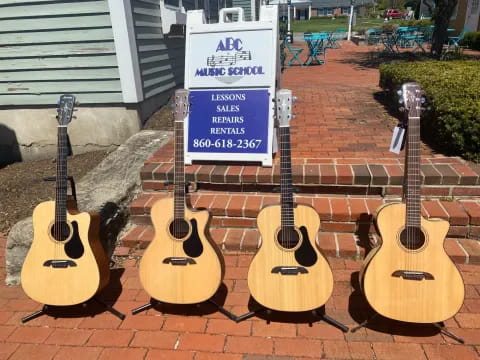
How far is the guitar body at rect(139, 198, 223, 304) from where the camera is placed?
2.52 m

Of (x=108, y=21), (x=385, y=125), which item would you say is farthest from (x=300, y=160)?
(x=108, y=21)

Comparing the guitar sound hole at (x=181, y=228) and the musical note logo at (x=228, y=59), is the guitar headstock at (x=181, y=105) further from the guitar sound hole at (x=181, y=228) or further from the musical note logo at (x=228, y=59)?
the musical note logo at (x=228, y=59)

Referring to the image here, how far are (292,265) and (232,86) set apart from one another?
2145mm

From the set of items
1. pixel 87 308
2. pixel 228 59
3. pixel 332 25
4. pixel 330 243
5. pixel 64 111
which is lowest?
pixel 87 308

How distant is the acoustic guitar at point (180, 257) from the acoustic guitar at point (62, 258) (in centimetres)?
39

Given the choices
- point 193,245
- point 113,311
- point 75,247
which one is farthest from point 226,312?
point 75,247

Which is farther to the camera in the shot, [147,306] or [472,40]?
[472,40]

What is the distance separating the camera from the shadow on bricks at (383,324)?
238cm

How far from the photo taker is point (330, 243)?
320 centimetres

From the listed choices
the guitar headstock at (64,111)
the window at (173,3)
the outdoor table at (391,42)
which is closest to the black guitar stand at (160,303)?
the guitar headstock at (64,111)

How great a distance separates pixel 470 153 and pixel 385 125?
1.58 meters

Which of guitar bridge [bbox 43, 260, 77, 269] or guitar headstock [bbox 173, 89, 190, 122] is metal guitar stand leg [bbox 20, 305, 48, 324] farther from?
guitar headstock [bbox 173, 89, 190, 122]

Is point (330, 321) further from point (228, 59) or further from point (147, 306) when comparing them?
point (228, 59)

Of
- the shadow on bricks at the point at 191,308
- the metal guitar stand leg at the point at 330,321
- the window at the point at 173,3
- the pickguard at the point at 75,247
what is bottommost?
the shadow on bricks at the point at 191,308
